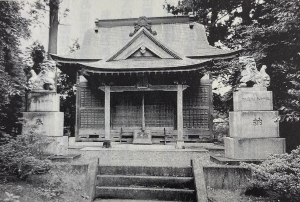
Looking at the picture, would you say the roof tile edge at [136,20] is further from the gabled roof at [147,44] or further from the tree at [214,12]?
the tree at [214,12]

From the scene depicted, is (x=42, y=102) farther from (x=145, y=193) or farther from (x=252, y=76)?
(x=252, y=76)

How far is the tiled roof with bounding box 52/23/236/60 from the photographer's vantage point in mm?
14788

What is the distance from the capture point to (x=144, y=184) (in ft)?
22.8

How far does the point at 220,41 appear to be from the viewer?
21.8 metres

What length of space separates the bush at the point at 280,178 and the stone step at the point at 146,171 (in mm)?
1820

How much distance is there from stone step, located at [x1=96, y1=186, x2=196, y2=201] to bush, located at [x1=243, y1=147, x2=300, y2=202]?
5.58ft

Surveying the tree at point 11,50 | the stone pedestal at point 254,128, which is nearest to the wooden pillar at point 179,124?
the stone pedestal at point 254,128

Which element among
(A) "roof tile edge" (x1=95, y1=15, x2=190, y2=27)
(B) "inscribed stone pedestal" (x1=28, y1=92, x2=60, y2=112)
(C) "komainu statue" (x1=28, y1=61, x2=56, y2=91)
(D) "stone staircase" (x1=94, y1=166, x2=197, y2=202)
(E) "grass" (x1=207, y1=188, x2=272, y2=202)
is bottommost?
(E) "grass" (x1=207, y1=188, x2=272, y2=202)

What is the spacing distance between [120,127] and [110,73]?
380cm

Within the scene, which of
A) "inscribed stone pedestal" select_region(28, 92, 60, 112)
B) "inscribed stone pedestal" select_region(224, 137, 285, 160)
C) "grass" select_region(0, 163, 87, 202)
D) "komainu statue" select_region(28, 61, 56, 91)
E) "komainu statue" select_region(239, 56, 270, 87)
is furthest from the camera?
"komainu statue" select_region(28, 61, 56, 91)

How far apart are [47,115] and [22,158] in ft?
9.70

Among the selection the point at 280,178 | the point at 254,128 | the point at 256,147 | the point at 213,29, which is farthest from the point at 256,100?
the point at 213,29

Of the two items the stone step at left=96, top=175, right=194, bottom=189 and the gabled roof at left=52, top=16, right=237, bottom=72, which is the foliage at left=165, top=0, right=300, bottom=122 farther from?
the stone step at left=96, top=175, right=194, bottom=189

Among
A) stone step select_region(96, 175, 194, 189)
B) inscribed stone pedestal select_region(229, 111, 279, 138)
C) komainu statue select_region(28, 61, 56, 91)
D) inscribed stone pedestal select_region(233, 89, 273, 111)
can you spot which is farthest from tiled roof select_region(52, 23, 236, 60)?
stone step select_region(96, 175, 194, 189)
